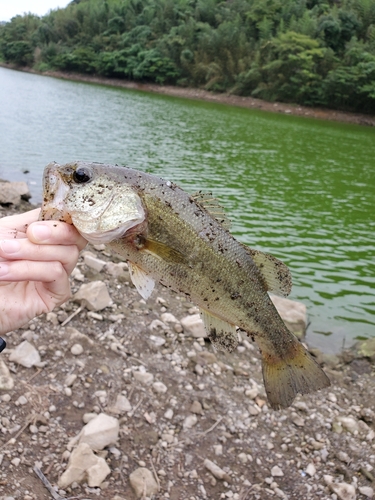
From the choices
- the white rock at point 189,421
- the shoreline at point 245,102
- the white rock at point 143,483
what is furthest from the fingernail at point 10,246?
the shoreline at point 245,102

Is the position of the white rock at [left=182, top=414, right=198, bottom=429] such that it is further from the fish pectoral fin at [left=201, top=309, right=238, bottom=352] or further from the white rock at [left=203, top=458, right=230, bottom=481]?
the fish pectoral fin at [left=201, top=309, right=238, bottom=352]

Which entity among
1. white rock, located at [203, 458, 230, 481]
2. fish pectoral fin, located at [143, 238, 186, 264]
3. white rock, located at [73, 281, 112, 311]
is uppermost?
fish pectoral fin, located at [143, 238, 186, 264]

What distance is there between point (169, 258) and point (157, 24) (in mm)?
104174

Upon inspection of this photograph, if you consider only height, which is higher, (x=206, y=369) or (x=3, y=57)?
(x=3, y=57)

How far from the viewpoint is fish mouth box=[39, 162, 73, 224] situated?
2.45m

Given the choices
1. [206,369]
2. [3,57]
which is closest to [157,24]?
[3,57]

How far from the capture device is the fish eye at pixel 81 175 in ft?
8.08

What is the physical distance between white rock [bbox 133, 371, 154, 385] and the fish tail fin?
2.68 m

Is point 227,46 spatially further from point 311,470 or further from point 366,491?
point 366,491

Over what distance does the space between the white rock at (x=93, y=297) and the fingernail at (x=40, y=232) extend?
167 inches

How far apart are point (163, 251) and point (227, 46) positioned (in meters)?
83.0

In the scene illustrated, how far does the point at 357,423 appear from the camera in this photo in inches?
226

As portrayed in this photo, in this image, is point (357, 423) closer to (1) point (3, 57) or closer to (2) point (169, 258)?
(2) point (169, 258)

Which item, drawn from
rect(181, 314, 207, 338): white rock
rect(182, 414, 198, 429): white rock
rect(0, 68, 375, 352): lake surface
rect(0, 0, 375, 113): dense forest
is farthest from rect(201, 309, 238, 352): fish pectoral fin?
rect(0, 0, 375, 113): dense forest
